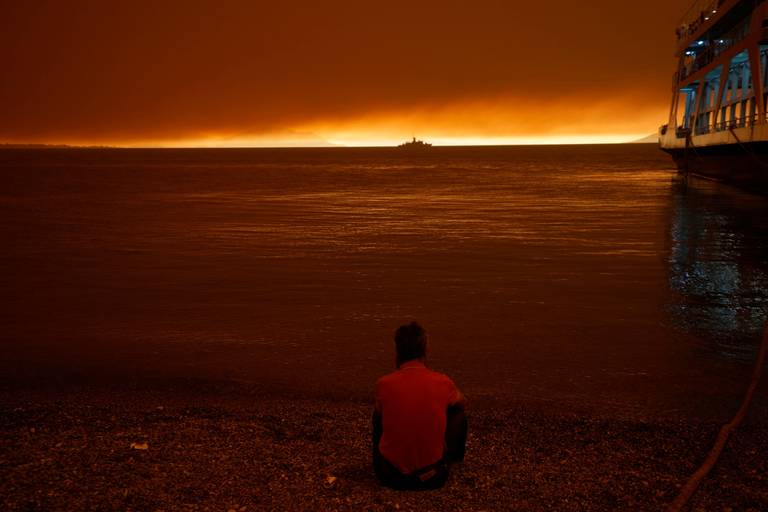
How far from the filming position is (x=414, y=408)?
14.9ft

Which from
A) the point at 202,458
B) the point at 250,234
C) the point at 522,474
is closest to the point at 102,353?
the point at 202,458

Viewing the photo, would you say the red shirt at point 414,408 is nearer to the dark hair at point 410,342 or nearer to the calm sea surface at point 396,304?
the dark hair at point 410,342

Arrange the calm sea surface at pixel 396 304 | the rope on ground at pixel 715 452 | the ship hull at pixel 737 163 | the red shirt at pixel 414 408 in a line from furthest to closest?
the ship hull at pixel 737 163 → the calm sea surface at pixel 396 304 → the rope on ground at pixel 715 452 → the red shirt at pixel 414 408

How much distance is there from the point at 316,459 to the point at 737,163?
3178 cm

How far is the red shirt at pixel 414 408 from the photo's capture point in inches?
178

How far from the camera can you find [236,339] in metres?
9.88

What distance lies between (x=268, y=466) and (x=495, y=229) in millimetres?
19325

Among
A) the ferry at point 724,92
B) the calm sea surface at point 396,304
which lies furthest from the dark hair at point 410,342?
the ferry at point 724,92

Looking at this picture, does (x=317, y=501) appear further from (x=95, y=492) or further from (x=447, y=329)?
(x=447, y=329)

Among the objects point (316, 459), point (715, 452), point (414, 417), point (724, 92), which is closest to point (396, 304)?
point (316, 459)

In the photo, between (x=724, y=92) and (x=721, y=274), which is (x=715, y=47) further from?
(x=721, y=274)

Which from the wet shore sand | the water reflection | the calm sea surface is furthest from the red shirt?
the water reflection

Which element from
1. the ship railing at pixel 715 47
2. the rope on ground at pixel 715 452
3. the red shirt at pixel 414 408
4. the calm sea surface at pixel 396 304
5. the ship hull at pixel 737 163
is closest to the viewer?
the red shirt at pixel 414 408

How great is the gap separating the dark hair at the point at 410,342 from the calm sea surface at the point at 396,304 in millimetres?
3023
